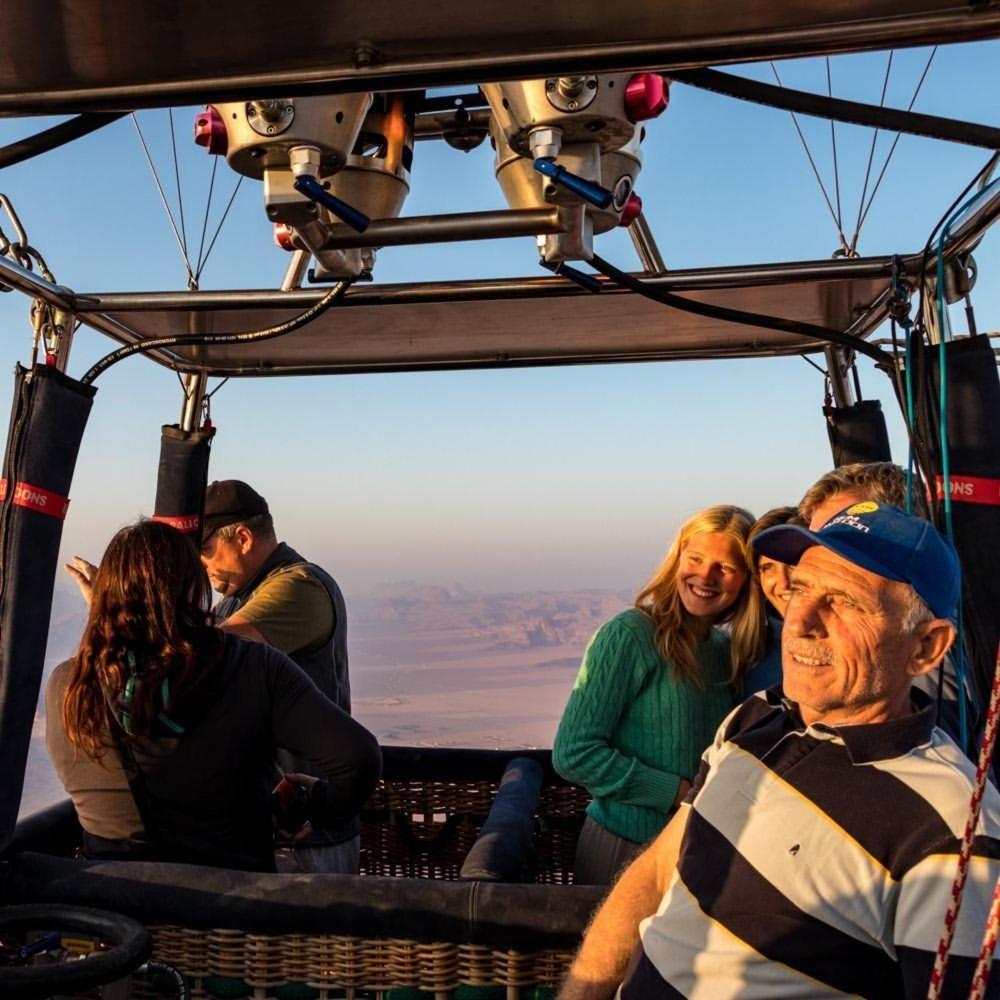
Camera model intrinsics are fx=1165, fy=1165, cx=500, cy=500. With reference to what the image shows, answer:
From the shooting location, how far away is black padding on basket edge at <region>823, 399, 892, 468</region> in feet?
8.11

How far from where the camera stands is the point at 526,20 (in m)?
1.10

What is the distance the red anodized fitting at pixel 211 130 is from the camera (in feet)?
5.22

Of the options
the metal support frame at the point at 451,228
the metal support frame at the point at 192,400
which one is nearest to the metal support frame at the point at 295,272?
the metal support frame at the point at 451,228

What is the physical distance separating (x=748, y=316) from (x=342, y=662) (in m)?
1.20

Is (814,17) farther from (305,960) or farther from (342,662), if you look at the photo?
(342,662)

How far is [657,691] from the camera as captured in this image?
2086 millimetres

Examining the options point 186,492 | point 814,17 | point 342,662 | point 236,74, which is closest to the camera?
point 814,17

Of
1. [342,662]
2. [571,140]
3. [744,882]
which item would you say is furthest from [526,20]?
[342,662]

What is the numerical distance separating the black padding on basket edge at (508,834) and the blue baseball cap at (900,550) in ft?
2.45

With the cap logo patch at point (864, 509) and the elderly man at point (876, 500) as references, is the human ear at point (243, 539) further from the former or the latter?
the cap logo patch at point (864, 509)

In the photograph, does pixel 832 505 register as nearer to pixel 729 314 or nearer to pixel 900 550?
pixel 729 314

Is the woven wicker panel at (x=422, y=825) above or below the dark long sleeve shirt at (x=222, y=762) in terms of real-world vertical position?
below

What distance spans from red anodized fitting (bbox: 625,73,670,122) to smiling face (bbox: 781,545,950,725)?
612mm

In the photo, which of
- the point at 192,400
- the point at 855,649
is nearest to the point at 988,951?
the point at 855,649
